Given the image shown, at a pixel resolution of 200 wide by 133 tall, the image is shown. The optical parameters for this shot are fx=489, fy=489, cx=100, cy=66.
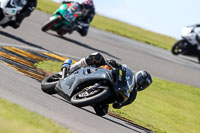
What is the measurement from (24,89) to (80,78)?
94cm

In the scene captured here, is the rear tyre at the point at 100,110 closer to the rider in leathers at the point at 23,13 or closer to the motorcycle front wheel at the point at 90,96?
the motorcycle front wheel at the point at 90,96

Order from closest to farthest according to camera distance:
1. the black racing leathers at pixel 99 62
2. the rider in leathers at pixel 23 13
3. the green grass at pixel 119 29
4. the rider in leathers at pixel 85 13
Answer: the black racing leathers at pixel 99 62
the rider in leathers at pixel 23 13
the rider in leathers at pixel 85 13
the green grass at pixel 119 29

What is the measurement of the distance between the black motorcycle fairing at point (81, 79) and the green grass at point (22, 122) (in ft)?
5.72

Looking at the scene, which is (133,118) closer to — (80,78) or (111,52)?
(80,78)

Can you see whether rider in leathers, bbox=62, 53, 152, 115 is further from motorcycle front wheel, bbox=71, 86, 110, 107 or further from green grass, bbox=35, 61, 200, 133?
green grass, bbox=35, 61, 200, 133

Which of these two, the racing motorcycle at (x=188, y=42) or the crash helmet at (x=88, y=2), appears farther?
the racing motorcycle at (x=188, y=42)

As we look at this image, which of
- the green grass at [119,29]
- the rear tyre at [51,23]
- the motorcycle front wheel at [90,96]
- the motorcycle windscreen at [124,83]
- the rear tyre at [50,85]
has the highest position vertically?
the motorcycle windscreen at [124,83]

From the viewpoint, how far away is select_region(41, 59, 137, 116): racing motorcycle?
748 cm

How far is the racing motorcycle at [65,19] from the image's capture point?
1858cm

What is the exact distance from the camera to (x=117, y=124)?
8117mm

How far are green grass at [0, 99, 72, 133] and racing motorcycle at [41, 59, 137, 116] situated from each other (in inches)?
Answer: 60.5

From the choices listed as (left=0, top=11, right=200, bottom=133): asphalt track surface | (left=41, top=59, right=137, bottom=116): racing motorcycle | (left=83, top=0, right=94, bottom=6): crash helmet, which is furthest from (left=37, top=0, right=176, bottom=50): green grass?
(left=41, top=59, right=137, bottom=116): racing motorcycle

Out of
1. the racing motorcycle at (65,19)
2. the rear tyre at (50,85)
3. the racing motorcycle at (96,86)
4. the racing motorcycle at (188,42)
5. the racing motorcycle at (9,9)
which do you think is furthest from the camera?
the racing motorcycle at (188,42)

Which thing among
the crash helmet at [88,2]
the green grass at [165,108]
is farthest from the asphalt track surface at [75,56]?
the crash helmet at [88,2]
